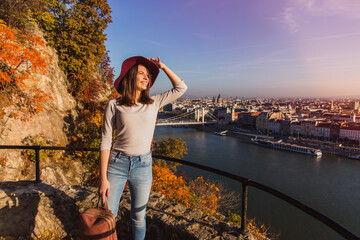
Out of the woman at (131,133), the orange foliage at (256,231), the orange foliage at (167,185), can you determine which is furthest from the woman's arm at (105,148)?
the orange foliage at (167,185)

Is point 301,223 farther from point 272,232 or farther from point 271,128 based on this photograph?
point 271,128

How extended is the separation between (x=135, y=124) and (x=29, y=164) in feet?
12.8

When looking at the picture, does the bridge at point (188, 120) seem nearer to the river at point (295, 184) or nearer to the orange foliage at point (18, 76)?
the river at point (295, 184)

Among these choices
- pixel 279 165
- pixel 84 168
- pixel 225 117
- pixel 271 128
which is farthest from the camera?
pixel 225 117

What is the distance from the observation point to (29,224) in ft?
5.20

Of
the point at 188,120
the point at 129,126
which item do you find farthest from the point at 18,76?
the point at 188,120

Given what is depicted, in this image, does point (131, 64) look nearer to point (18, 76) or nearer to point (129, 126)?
point (129, 126)

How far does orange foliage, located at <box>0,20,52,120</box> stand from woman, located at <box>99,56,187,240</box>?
138 inches

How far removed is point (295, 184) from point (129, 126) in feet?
54.2

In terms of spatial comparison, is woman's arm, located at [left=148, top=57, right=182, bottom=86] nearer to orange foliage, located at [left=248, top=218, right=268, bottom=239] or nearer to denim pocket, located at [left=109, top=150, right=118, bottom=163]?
denim pocket, located at [left=109, top=150, right=118, bottom=163]

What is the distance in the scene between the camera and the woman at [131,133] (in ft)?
3.46

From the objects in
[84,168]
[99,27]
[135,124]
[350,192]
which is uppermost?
[99,27]

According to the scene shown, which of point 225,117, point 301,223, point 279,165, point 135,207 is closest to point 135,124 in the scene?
point 135,207

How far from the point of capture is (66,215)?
1.64 metres
